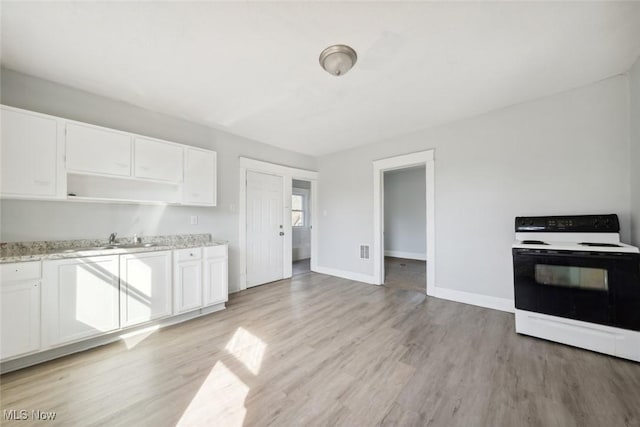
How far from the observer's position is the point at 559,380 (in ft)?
5.53

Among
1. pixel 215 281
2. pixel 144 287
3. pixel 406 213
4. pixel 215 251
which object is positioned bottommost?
pixel 215 281

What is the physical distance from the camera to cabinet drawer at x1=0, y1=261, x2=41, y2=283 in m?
1.75

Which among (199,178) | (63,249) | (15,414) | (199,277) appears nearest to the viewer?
(15,414)

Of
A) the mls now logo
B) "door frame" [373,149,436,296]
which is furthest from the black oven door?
the mls now logo

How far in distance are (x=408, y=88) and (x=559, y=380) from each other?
2.89m

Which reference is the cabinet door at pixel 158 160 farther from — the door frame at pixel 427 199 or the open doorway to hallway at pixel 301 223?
the open doorway to hallway at pixel 301 223

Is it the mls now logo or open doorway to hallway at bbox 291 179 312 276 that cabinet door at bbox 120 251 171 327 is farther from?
open doorway to hallway at bbox 291 179 312 276

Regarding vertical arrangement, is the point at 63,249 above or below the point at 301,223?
below

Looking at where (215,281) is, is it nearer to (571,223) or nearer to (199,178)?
(199,178)

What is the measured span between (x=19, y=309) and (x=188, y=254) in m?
1.27

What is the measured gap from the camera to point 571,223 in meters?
2.40

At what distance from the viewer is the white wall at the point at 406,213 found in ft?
21.2

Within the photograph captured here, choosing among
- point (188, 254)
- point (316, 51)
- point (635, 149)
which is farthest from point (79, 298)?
point (635, 149)

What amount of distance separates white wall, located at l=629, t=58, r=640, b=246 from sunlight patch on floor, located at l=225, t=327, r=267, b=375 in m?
3.70
